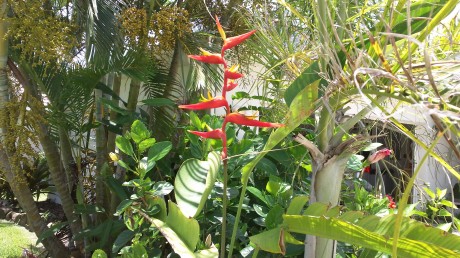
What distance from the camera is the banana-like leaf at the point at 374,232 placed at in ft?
→ 4.96

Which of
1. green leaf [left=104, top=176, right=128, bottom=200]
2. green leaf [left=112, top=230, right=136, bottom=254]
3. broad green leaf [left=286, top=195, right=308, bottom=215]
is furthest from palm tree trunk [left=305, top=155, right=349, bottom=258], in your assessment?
green leaf [left=104, top=176, right=128, bottom=200]

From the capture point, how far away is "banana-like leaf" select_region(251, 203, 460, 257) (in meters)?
1.51

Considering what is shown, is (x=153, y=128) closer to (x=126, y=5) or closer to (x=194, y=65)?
(x=194, y=65)

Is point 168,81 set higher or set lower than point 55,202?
higher

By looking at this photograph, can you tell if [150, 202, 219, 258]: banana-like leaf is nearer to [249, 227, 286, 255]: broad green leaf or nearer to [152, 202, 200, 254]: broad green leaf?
[152, 202, 200, 254]: broad green leaf

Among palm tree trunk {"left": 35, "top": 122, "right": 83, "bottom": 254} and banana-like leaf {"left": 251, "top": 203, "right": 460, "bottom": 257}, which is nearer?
banana-like leaf {"left": 251, "top": 203, "right": 460, "bottom": 257}

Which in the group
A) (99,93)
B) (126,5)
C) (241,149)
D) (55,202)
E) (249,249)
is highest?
(126,5)

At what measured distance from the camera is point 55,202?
1003 cm

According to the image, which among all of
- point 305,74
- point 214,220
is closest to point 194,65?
point 214,220

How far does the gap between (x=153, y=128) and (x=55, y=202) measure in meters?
6.93

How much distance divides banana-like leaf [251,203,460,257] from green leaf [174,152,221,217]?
343 millimetres

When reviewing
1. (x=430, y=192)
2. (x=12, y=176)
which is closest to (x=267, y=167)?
(x=430, y=192)

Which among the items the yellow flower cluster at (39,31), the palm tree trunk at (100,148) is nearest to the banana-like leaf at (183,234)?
the yellow flower cluster at (39,31)

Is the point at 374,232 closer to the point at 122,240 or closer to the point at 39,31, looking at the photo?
the point at 122,240
